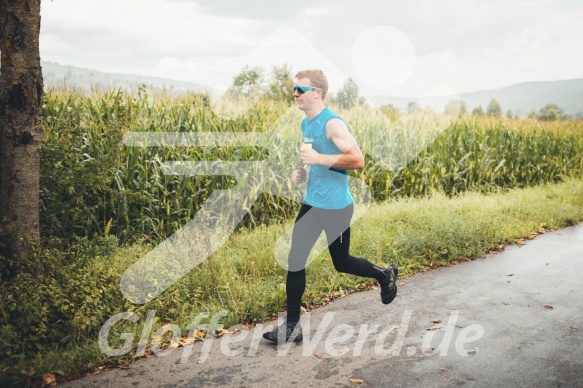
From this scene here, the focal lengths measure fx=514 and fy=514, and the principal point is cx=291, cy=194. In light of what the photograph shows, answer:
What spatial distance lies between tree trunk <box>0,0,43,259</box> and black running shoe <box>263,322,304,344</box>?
2.46 m

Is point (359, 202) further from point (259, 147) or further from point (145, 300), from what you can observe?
point (145, 300)

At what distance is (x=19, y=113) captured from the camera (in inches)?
193

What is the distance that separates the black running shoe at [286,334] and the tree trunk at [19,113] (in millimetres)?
2457

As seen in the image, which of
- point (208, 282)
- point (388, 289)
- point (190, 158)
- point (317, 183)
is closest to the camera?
point (317, 183)

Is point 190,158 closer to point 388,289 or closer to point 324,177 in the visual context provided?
point 324,177

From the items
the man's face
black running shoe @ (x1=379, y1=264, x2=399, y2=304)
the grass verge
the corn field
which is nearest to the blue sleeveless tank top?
→ the man's face

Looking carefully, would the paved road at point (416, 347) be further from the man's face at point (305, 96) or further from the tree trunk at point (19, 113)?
the man's face at point (305, 96)

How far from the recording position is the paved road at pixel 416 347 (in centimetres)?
400

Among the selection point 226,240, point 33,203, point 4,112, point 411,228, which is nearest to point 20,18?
point 4,112

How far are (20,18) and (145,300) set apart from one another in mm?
2968

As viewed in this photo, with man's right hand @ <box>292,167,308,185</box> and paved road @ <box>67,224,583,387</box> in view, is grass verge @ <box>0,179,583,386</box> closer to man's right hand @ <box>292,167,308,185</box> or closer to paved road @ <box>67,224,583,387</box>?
paved road @ <box>67,224,583,387</box>

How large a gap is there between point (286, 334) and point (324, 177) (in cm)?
148

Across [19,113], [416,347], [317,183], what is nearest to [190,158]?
[19,113]

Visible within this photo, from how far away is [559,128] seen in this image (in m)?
18.4
